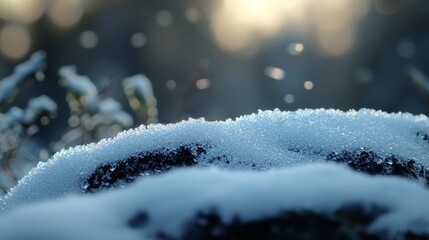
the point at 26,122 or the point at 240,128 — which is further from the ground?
the point at 26,122

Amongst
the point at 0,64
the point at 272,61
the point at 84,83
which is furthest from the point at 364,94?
the point at 84,83

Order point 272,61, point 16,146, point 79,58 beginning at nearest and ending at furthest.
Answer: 1. point 16,146
2. point 272,61
3. point 79,58

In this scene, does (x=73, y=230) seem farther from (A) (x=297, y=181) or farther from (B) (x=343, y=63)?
(B) (x=343, y=63)

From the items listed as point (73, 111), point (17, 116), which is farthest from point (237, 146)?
point (73, 111)

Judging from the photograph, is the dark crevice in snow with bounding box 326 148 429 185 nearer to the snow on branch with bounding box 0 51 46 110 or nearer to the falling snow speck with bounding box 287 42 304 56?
the snow on branch with bounding box 0 51 46 110

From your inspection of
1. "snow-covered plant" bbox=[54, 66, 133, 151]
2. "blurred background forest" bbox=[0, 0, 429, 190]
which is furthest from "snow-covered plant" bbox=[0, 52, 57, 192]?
"blurred background forest" bbox=[0, 0, 429, 190]

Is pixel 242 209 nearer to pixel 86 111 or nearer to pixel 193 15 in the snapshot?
pixel 86 111
